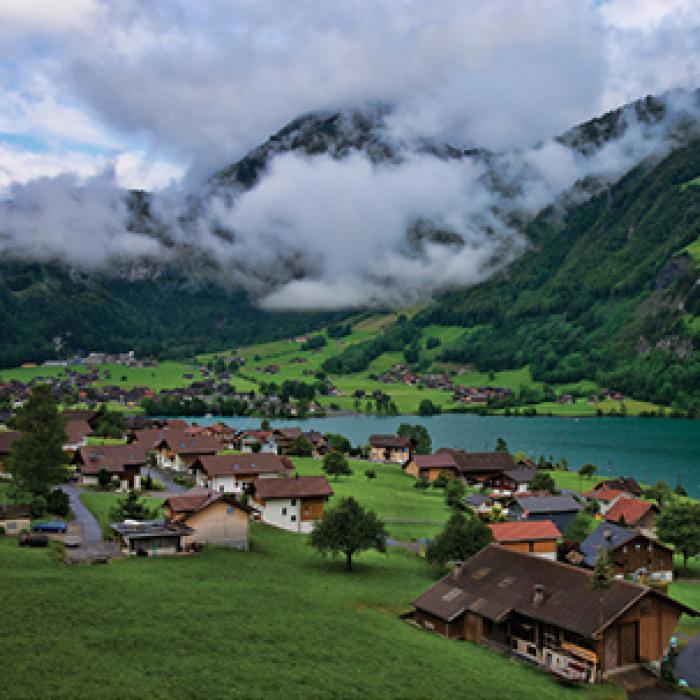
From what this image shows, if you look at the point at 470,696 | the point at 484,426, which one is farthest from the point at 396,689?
the point at 484,426

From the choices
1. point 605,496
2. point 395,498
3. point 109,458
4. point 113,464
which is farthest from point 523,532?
point 109,458

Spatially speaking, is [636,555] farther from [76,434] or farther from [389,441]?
[76,434]

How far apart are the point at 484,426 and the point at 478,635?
526 feet

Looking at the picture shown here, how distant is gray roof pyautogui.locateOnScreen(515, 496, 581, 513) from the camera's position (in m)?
72.8

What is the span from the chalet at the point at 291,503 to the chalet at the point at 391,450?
196ft

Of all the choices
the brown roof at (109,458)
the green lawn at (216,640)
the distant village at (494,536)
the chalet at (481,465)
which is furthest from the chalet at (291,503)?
the chalet at (481,465)

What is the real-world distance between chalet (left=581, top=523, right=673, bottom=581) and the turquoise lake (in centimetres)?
4922

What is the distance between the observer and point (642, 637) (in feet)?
116

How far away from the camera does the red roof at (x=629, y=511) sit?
72938 mm

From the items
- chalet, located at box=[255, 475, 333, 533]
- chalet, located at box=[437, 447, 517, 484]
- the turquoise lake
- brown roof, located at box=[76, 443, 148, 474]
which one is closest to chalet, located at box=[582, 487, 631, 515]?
chalet, located at box=[437, 447, 517, 484]

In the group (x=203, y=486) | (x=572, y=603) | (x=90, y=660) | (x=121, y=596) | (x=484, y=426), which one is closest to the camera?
(x=90, y=660)

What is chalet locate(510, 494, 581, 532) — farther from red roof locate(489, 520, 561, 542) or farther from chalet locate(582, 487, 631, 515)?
red roof locate(489, 520, 561, 542)

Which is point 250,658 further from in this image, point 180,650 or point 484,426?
point 484,426

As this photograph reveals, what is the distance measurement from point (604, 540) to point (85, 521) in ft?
129
